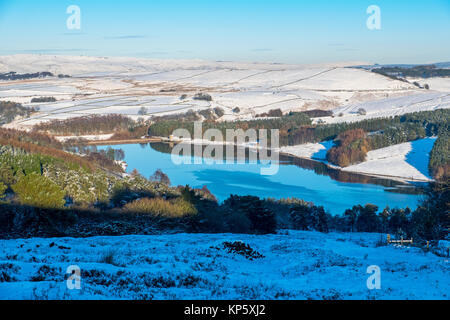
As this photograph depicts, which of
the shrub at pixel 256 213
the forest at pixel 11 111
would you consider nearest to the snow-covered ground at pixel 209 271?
the shrub at pixel 256 213

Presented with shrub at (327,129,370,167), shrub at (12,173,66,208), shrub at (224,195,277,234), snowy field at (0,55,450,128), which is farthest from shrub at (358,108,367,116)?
shrub at (12,173,66,208)

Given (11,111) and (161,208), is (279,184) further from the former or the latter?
(11,111)

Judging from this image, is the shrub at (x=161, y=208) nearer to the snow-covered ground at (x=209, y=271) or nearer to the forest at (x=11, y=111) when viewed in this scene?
the snow-covered ground at (x=209, y=271)

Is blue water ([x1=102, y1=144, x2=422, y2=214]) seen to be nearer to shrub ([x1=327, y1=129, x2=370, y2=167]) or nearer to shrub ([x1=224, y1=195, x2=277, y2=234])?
shrub ([x1=327, y1=129, x2=370, y2=167])

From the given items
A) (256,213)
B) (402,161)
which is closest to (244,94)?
(402,161)
